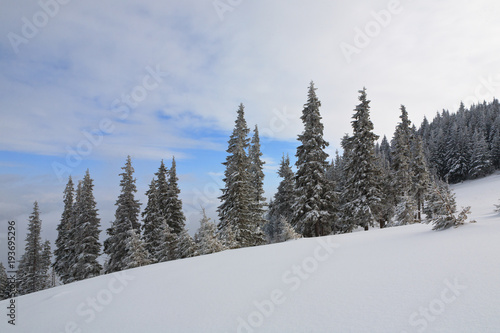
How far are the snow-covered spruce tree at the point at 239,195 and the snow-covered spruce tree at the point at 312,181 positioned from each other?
15.0 feet

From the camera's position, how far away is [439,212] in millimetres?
9195

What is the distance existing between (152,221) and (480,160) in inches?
3235

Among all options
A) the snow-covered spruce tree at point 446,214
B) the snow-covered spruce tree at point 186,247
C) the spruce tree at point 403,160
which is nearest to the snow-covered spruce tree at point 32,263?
the snow-covered spruce tree at point 186,247

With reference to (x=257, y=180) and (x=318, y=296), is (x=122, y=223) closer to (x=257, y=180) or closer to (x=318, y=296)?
(x=257, y=180)

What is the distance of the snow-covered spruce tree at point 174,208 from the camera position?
31.0 metres

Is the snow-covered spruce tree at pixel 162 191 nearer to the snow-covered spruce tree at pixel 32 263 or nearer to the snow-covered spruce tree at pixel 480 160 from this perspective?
the snow-covered spruce tree at pixel 32 263

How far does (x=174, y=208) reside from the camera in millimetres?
31781

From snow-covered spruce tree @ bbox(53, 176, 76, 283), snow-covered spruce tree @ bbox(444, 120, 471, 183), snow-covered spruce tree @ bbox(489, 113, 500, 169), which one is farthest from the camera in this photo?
snow-covered spruce tree @ bbox(489, 113, 500, 169)

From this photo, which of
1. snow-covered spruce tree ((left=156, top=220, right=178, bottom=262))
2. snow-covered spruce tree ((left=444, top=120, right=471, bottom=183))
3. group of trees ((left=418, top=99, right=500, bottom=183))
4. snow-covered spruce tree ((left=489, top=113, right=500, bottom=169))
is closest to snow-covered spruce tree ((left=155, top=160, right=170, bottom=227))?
snow-covered spruce tree ((left=156, top=220, right=178, bottom=262))

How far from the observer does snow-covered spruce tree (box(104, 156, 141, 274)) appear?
2851 centimetres

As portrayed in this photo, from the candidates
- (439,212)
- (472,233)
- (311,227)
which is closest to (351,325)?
(472,233)

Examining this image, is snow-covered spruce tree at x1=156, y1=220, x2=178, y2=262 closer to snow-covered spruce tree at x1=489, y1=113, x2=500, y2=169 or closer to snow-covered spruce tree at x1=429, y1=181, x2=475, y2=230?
snow-covered spruce tree at x1=429, y1=181, x2=475, y2=230

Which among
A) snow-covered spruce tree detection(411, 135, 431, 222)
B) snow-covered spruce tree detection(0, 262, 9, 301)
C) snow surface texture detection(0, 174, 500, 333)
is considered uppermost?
snow-covered spruce tree detection(411, 135, 431, 222)

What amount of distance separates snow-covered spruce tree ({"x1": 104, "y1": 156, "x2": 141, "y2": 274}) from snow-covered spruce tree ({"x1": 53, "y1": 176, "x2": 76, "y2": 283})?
6181 mm
